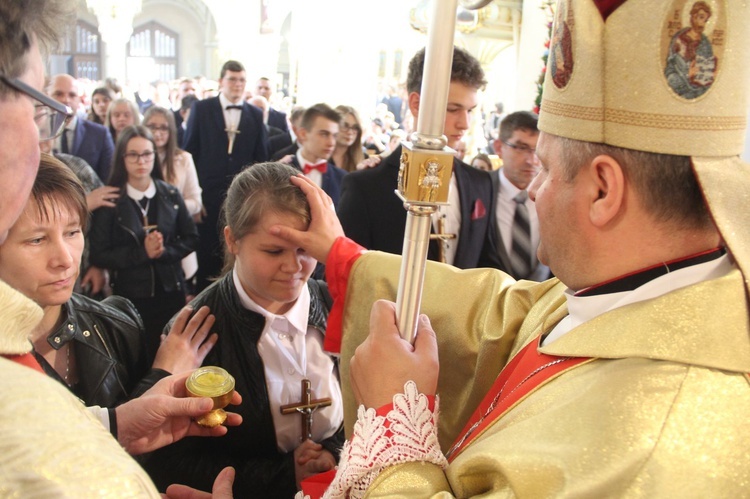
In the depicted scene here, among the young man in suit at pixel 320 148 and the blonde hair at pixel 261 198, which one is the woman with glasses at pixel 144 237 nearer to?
the young man in suit at pixel 320 148

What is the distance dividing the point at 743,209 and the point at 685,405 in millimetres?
322

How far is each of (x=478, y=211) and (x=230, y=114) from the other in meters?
3.32

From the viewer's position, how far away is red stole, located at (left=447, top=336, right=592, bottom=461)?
119 cm

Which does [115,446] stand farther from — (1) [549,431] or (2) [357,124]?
(2) [357,124]

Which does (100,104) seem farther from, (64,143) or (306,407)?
(306,407)

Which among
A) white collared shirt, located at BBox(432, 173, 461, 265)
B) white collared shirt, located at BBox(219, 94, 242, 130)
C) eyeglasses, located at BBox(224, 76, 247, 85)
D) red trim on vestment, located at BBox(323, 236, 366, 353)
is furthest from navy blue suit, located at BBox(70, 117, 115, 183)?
red trim on vestment, located at BBox(323, 236, 366, 353)

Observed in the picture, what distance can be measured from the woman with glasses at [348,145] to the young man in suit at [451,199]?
2177mm

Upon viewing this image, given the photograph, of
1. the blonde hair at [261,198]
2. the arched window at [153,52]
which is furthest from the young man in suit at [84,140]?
the arched window at [153,52]

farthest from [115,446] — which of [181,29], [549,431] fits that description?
[181,29]

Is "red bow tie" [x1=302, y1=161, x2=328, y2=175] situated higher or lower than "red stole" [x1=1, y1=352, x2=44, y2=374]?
lower

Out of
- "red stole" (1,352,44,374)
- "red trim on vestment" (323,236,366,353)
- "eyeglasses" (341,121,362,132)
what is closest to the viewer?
"red stole" (1,352,44,374)

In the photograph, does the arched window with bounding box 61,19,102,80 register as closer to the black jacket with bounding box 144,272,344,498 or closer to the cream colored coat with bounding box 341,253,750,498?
the black jacket with bounding box 144,272,344,498

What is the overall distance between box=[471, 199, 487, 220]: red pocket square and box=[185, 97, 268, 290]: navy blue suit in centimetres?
291

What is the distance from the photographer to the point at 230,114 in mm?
5797
